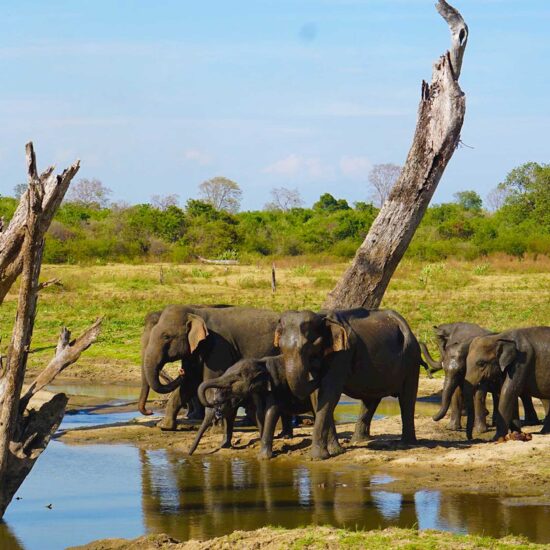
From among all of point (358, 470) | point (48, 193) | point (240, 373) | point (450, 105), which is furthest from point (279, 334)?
point (450, 105)

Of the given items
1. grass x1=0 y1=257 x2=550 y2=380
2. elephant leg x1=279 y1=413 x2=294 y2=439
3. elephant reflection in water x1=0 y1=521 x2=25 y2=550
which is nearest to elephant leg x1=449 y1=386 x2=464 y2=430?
elephant leg x1=279 y1=413 x2=294 y2=439

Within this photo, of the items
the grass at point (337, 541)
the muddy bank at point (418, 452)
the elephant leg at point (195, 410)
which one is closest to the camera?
the grass at point (337, 541)

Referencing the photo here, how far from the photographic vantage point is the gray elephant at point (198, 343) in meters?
14.7

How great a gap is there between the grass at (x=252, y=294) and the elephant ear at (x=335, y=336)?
9.25 meters

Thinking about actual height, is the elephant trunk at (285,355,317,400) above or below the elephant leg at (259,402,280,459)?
above

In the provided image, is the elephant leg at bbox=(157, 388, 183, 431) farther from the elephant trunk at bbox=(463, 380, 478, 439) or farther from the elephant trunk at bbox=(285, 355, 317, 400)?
the elephant trunk at bbox=(463, 380, 478, 439)

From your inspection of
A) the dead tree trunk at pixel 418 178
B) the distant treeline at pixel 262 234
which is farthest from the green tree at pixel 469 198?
the dead tree trunk at pixel 418 178

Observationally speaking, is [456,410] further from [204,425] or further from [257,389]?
[204,425]

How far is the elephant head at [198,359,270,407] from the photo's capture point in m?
13.0

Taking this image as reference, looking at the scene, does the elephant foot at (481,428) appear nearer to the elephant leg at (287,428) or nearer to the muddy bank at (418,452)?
the muddy bank at (418,452)

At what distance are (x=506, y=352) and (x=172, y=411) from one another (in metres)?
4.31

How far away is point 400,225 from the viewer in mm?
17656

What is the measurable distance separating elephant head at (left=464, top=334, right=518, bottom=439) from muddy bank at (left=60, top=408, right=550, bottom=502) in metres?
0.56

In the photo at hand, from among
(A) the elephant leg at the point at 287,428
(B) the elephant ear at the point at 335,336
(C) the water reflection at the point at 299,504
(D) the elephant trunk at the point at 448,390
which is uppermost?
(B) the elephant ear at the point at 335,336
